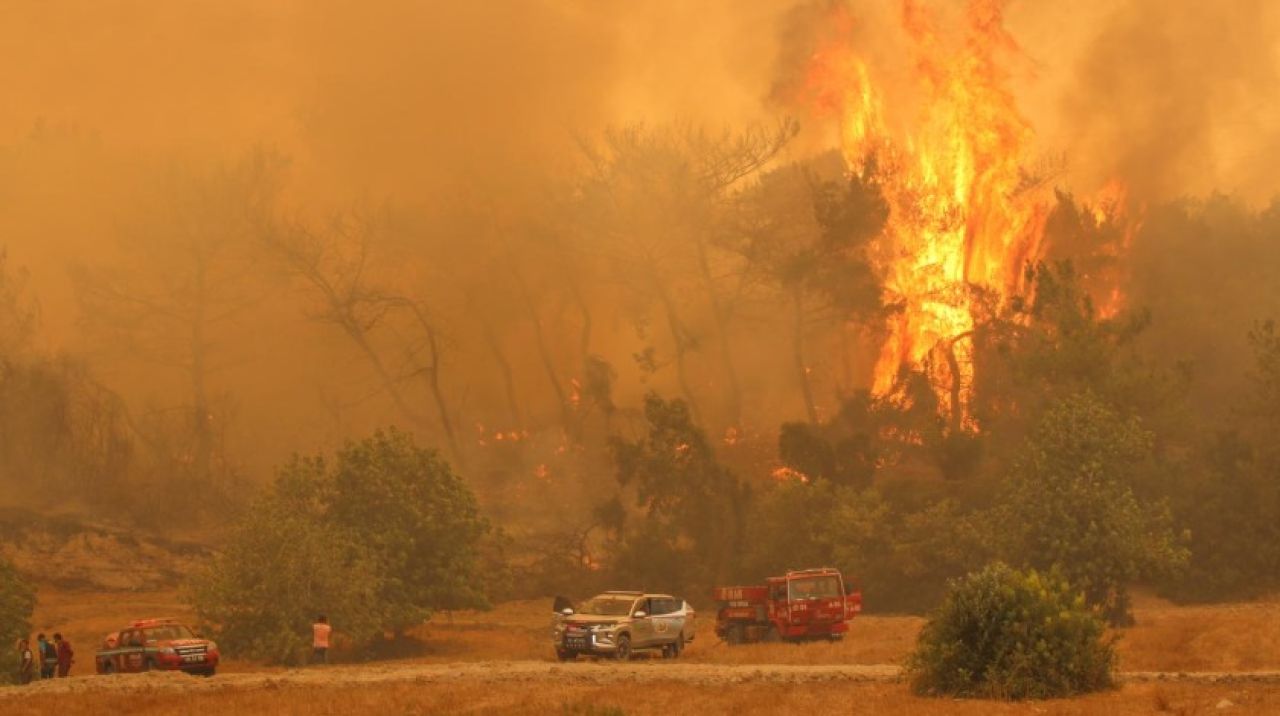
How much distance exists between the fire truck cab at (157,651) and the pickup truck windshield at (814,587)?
1693 centimetres

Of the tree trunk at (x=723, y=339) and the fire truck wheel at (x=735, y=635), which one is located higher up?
the tree trunk at (x=723, y=339)

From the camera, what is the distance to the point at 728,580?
60.4 m

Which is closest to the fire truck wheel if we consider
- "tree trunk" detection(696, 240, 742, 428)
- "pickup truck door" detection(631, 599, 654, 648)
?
"pickup truck door" detection(631, 599, 654, 648)

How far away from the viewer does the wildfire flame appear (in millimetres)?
69125

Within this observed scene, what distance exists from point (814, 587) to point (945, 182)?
33507mm

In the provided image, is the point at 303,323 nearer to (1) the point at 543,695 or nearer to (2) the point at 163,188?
(2) the point at 163,188

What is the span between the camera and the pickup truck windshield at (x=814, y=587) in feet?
142

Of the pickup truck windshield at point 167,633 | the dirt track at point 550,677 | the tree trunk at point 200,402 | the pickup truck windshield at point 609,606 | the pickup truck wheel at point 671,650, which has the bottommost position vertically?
the dirt track at point 550,677

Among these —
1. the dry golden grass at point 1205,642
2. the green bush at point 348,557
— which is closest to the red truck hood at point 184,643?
the green bush at point 348,557

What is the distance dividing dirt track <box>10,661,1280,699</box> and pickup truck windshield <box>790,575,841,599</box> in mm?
7672

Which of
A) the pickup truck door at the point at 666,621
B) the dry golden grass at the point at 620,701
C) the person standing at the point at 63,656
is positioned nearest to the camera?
the dry golden grass at the point at 620,701

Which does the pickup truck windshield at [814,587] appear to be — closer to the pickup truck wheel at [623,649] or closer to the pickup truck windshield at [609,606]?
the pickup truck windshield at [609,606]

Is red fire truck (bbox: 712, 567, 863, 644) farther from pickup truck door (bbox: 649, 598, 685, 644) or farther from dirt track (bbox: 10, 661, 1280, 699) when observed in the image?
dirt track (bbox: 10, 661, 1280, 699)

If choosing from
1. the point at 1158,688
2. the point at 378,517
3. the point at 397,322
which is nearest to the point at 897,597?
the point at 378,517
